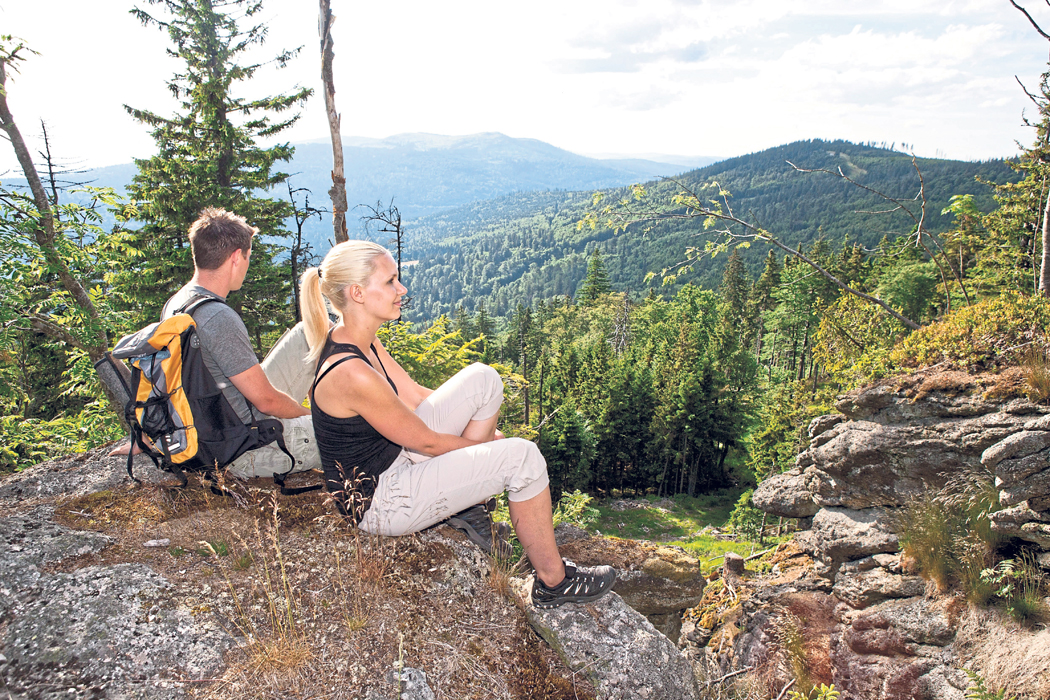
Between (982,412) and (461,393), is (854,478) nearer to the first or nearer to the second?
(982,412)

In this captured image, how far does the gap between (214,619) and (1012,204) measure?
1277 inches

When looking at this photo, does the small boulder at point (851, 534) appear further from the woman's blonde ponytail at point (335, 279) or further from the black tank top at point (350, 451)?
the woman's blonde ponytail at point (335, 279)

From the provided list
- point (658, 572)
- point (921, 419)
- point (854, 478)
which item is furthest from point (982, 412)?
point (658, 572)

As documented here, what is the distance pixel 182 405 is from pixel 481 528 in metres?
2.21

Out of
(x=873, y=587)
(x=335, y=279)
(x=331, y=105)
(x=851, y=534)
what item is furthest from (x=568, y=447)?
(x=335, y=279)

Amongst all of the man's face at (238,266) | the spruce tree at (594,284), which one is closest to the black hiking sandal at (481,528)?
the man's face at (238,266)

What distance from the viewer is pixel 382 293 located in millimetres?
3250

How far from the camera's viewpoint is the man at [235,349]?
3492 mm

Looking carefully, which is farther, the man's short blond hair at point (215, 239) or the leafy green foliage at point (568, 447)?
the leafy green foliage at point (568, 447)

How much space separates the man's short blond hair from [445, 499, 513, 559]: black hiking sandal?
8.19 feet

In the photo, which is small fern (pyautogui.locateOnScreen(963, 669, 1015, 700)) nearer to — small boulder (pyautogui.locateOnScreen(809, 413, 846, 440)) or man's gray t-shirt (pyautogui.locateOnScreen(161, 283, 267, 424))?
small boulder (pyautogui.locateOnScreen(809, 413, 846, 440))

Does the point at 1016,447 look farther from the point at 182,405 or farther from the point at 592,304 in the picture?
the point at 592,304

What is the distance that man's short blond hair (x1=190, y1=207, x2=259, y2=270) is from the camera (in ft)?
12.2

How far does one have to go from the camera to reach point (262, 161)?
55.2ft
